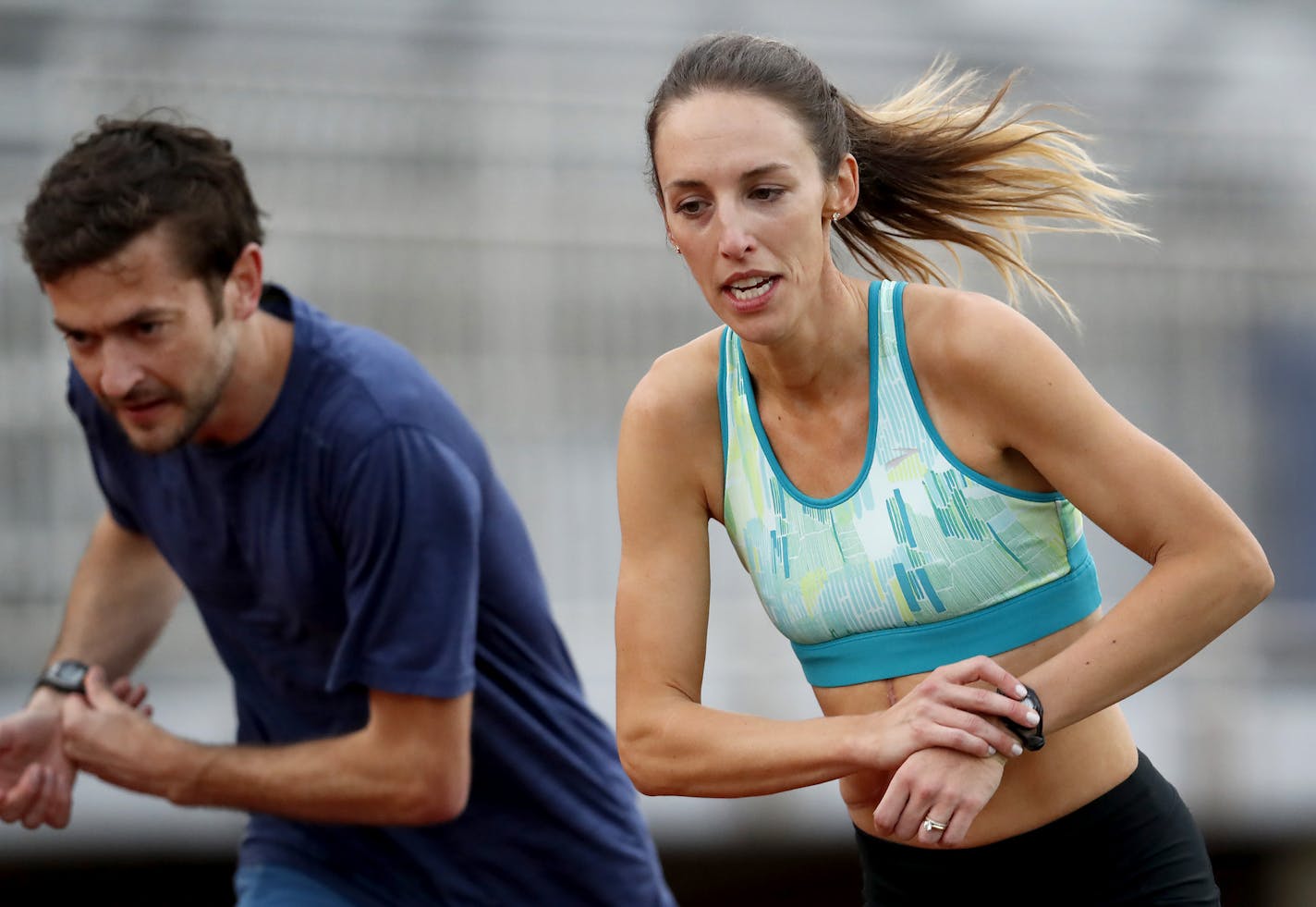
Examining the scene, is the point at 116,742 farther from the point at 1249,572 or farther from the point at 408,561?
the point at 1249,572

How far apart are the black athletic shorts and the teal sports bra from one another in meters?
0.21

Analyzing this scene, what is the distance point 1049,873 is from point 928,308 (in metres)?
0.66

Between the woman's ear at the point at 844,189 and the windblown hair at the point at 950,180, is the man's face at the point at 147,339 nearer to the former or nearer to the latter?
the windblown hair at the point at 950,180

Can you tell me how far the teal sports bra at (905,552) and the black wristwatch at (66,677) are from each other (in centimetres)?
121

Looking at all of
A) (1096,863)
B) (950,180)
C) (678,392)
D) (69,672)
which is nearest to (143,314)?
(69,672)

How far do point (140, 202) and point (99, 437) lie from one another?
429mm

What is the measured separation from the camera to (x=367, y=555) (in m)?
2.54

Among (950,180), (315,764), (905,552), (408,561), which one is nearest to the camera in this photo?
(905,552)

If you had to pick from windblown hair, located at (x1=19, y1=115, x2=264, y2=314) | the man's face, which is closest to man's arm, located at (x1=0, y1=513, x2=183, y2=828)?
the man's face

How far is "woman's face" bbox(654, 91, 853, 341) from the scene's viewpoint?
205 cm

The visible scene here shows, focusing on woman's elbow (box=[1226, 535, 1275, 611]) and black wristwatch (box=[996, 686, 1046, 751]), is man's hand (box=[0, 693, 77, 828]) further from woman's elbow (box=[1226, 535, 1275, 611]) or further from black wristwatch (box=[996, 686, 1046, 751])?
woman's elbow (box=[1226, 535, 1275, 611])

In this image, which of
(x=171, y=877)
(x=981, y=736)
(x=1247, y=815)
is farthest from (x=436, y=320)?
(x=981, y=736)

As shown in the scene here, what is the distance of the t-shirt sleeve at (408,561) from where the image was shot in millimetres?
2512

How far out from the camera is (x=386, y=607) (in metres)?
2.53
